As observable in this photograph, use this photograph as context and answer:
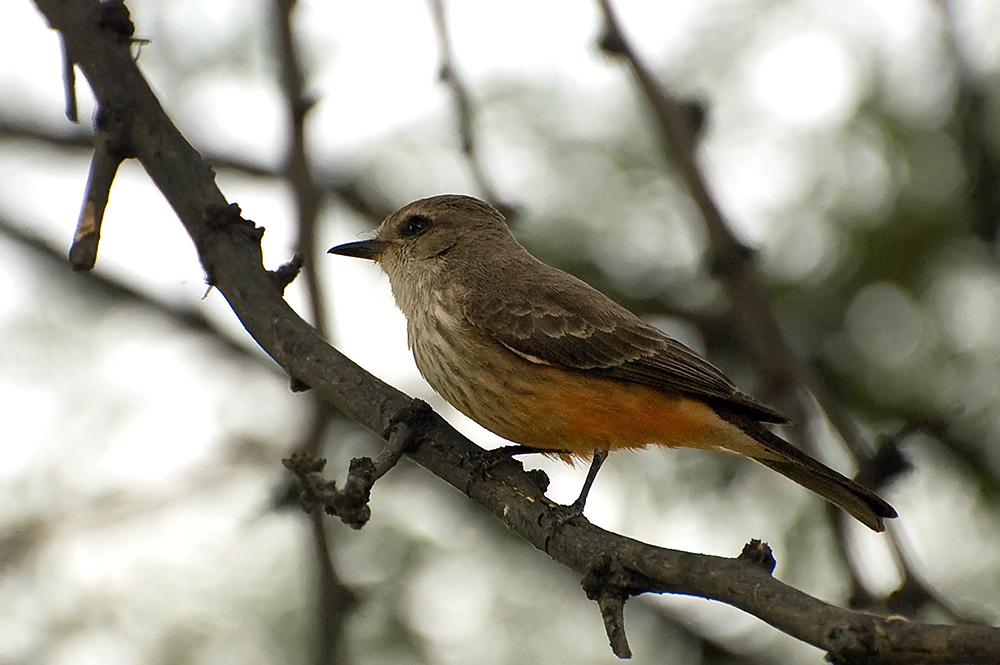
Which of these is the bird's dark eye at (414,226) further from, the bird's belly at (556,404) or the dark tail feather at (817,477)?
the dark tail feather at (817,477)

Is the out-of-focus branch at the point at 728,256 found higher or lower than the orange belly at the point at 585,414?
higher

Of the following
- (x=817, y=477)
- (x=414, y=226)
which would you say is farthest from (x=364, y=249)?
→ (x=817, y=477)

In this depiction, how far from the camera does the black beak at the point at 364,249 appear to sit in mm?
6723

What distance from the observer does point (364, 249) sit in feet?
22.6

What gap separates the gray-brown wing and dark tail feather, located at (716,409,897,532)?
88 millimetres

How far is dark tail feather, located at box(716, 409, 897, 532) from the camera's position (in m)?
5.04

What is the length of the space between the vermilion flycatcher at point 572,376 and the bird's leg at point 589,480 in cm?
1

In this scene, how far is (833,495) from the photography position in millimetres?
5352

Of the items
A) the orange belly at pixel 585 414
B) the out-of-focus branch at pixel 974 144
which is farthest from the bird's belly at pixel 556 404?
the out-of-focus branch at pixel 974 144

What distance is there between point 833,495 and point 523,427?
5.07ft

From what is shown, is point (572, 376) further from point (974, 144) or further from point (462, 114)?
point (974, 144)

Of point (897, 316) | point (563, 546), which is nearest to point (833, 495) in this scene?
point (563, 546)

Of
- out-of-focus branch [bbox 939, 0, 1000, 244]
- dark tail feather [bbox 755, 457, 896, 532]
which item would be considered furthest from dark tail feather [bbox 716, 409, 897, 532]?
out-of-focus branch [bbox 939, 0, 1000, 244]

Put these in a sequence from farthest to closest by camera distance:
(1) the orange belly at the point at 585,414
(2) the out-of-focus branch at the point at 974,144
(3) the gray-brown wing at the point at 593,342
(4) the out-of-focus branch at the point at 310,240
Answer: (2) the out-of-focus branch at the point at 974,144
(3) the gray-brown wing at the point at 593,342
(1) the orange belly at the point at 585,414
(4) the out-of-focus branch at the point at 310,240
